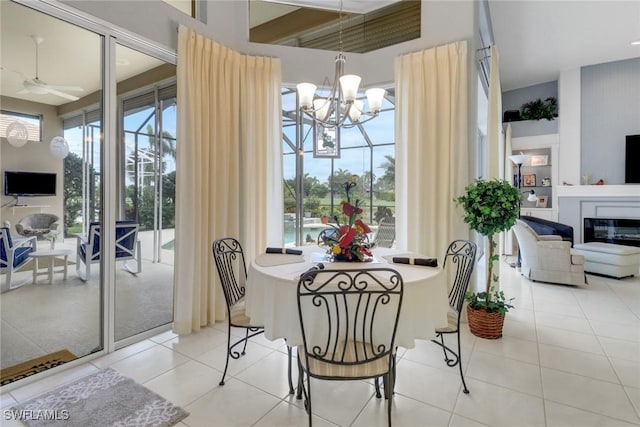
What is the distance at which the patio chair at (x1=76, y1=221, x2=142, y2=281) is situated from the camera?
8.47 feet

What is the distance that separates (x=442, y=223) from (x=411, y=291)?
181cm

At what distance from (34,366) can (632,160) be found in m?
9.10

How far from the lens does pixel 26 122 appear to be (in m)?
2.27

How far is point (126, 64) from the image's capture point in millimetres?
2770

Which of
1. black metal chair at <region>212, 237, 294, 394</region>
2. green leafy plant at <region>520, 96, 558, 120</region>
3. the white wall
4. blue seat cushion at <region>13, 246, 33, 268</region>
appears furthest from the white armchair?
blue seat cushion at <region>13, 246, 33, 268</region>

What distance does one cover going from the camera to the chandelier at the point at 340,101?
240 centimetres

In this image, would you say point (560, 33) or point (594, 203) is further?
point (594, 203)

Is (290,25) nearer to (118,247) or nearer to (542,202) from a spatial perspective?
(118,247)

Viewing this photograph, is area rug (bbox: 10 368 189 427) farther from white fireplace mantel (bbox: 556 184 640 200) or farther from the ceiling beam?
Result: white fireplace mantel (bbox: 556 184 640 200)

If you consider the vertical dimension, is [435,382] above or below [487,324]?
below

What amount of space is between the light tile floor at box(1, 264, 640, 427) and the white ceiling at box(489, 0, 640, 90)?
14.3 ft

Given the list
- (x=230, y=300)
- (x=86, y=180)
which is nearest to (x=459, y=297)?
(x=230, y=300)
